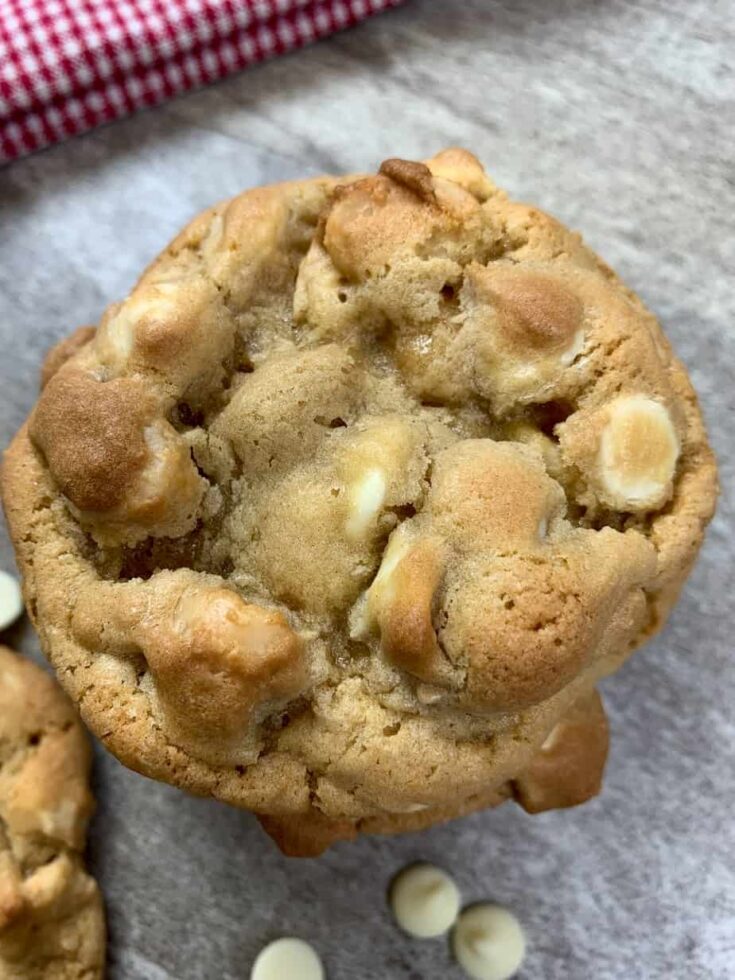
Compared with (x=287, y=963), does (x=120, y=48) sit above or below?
above

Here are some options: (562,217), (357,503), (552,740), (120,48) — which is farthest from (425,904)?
(120,48)

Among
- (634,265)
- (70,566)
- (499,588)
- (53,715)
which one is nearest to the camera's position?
(499,588)

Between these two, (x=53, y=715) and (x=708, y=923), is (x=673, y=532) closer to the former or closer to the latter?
(x=708, y=923)

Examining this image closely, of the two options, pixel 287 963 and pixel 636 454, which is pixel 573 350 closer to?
pixel 636 454

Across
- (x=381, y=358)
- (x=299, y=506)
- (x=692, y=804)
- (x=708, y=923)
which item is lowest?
(x=708, y=923)

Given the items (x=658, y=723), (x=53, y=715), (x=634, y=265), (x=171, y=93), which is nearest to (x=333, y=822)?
(x=53, y=715)
